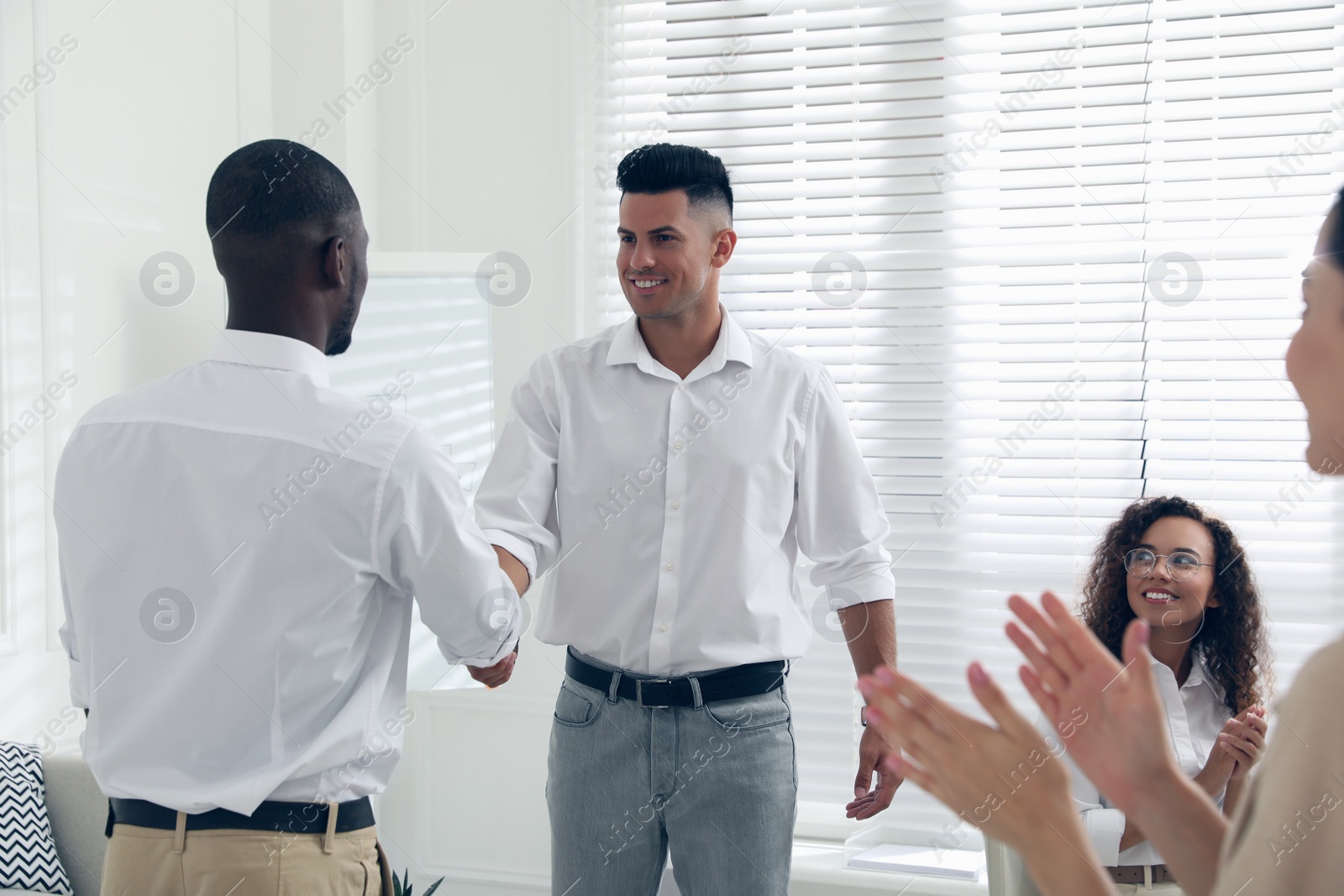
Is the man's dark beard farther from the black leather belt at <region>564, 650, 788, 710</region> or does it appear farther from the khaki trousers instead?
the black leather belt at <region>564, 650, 788, 710</region>

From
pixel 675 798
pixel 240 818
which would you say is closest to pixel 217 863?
pixel 240 818

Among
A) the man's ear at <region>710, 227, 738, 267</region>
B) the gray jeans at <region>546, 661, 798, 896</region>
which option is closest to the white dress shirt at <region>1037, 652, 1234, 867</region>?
the gray jeans at <region>546, 661, 798, 896</region>

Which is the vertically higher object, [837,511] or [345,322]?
[345,322]

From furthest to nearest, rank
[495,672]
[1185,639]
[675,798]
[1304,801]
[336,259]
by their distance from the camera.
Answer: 1. [1185,639]
2. [675,798]
3. [495,672]
4. [336,259]
5. [1304,801]

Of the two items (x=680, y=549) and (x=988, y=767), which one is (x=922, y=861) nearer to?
(x=680, y=549)

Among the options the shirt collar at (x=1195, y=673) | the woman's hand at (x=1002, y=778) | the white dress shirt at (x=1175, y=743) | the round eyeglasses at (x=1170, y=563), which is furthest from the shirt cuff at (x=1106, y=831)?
the woman's hand at (x=1002, y=778)

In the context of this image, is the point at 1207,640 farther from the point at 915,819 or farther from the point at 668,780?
the point at 668,780

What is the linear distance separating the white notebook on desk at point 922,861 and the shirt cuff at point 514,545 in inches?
54.5

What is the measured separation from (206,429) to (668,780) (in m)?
1.06

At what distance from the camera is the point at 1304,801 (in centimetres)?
68

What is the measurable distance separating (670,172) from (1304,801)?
63.1 inches

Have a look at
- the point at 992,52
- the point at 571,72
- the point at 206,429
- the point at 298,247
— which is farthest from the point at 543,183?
the point at 206,429

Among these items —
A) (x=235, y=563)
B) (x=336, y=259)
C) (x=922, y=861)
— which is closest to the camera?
(x=235, y=563)

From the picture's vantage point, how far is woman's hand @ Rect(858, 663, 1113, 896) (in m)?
0.79
